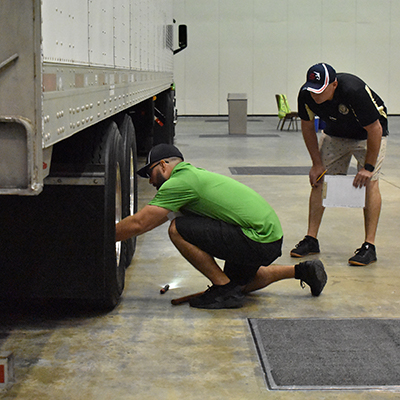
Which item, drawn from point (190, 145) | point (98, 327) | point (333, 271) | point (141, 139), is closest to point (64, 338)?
point (98, 327)

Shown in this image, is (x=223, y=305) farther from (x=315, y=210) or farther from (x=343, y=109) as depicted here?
(x=343, y=109)

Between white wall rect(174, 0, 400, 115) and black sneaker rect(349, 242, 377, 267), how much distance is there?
22.1m

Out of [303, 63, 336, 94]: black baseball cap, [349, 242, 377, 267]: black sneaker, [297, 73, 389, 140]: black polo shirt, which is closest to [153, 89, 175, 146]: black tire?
[297, 73, 389, 140]: black polo shirt

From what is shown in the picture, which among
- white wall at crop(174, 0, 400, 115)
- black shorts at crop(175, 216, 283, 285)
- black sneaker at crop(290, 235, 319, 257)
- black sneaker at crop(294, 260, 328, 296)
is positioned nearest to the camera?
black shorts at crop(175, 216, 283, 285)

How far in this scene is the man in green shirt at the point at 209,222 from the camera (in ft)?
14.2

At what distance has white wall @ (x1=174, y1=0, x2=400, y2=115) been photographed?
87.7 ft

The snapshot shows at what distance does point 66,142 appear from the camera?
12.8ft

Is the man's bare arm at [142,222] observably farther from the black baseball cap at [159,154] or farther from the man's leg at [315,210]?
the man's leg at [315,210]

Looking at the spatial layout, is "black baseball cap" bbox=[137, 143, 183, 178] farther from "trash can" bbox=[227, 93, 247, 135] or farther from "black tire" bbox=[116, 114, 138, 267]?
"trash can" bbox=[227, 93, 247, 135]

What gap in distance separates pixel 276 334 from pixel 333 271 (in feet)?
5.32

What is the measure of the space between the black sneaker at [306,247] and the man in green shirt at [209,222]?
1439mm

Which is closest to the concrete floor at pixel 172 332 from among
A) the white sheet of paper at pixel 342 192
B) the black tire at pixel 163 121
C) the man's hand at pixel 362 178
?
the white sheet of paper at pixel 342 192

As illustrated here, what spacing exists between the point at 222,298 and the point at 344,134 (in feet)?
6.92

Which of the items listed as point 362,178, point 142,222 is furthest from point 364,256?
point 142,222
